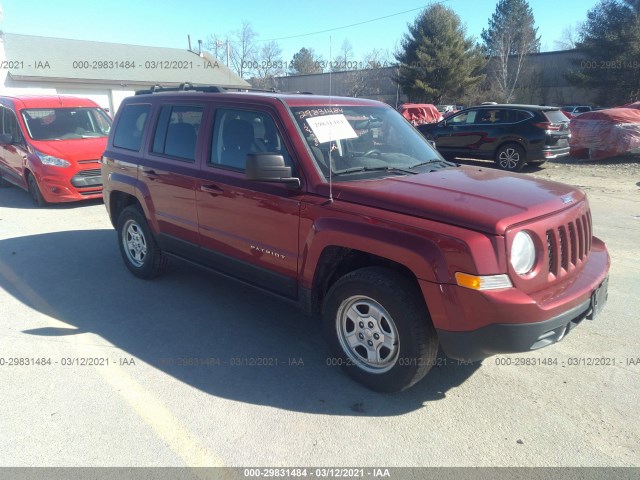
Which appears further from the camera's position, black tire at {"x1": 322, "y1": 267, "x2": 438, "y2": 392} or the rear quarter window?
the rear quarter window

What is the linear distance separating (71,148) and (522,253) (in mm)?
9156

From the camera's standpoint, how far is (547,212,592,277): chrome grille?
3.08m

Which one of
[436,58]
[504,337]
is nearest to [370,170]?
[504,337]

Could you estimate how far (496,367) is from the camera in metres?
3.79

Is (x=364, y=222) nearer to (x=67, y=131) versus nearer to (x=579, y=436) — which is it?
(x=579, y=436)

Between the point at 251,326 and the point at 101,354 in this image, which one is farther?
the point at 251,326

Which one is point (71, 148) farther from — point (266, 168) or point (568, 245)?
point (568, 245)

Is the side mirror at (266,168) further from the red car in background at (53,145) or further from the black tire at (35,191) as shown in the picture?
the black tire at (35,191)

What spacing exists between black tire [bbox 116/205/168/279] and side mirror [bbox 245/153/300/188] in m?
2.29

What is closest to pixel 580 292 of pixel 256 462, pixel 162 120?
pixel 256 462

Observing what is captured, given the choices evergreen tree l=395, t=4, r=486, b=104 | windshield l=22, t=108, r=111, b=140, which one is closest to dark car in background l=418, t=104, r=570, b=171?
windshield l=22, t=108, r=111, b=140

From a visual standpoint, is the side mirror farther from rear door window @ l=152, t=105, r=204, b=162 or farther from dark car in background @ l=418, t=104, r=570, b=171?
dark car in background @ l=418, t=104, r=570, b=171

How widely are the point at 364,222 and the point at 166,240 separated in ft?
8.58

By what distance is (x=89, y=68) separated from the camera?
2911 cm
